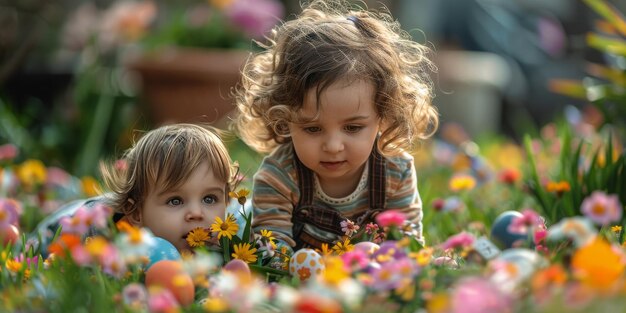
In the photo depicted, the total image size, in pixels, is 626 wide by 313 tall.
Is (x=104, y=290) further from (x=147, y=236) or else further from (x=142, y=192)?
(x=142, y=192)

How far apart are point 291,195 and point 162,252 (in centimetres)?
61

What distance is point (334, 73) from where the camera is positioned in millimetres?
2514

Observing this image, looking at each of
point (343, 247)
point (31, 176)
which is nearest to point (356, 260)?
point (343, 247)

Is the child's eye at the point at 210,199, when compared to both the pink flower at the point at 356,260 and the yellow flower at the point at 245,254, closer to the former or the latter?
the yellow flower at the point at 245,254

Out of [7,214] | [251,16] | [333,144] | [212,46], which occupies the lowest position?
[7,214]

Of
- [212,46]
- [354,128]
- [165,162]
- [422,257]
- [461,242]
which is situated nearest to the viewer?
[422,257]

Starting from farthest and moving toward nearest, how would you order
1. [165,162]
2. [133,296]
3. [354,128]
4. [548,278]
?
[354,128] < [165,162] < [133,296] < [548,278]

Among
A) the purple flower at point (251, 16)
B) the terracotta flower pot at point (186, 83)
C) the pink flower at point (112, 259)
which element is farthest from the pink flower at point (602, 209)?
the purple flower at point (251, 16)

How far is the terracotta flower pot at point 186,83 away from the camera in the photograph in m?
5.82

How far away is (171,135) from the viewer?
252cm

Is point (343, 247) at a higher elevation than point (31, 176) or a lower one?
higher

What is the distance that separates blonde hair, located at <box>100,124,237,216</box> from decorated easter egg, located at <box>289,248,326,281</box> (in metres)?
0.38

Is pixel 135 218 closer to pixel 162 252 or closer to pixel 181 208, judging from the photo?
pixel 181 208

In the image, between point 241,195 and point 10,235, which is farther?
Answer: point 10,235
